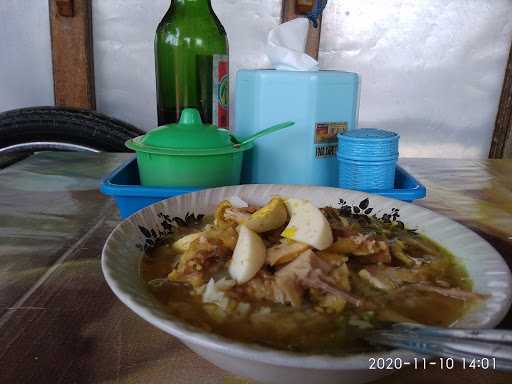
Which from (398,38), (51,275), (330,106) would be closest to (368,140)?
(330,106)

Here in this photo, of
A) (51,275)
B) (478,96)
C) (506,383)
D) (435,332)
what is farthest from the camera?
(478,96)

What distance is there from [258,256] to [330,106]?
0.56 meters

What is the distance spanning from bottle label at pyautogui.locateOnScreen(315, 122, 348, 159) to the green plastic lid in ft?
0.56

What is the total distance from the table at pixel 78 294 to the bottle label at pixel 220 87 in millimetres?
362

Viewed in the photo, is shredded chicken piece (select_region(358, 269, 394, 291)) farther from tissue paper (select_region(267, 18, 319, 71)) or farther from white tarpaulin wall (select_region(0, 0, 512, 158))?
white tarpaulin wall (select_region(0, 0, 512, 158))

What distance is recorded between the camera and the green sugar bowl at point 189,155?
896mm

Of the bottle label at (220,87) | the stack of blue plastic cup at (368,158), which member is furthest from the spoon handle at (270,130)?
the bottle label at (220,87)

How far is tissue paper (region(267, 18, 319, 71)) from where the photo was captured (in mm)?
1008

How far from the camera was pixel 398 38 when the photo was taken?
263cm

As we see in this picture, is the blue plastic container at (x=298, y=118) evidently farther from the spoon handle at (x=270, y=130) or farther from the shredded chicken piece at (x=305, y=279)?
the shredded chicken piece at (x=305, y=279)

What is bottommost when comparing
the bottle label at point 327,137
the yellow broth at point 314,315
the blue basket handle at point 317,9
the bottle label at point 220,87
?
the yellow broth at point 314,315

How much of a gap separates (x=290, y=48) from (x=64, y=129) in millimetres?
1506

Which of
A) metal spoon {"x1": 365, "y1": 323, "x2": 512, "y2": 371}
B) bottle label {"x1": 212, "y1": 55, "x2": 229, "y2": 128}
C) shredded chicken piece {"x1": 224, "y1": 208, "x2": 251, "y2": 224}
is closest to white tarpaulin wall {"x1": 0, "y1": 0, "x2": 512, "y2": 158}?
bottle label {"x1": 212, "y1": 55, "x2": 229, "y2": 128}

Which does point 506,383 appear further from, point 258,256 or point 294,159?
point 294,159
